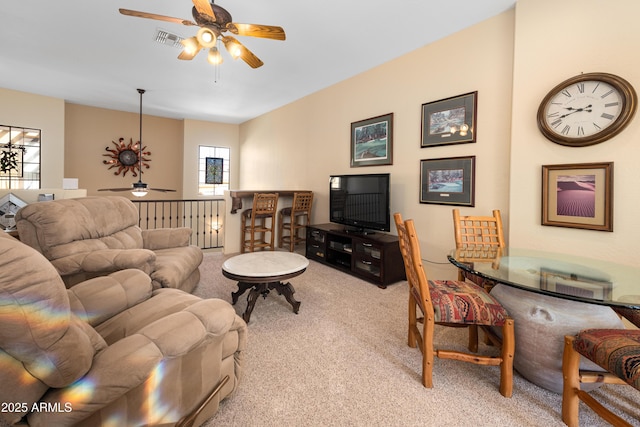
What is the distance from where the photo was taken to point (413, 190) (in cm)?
352

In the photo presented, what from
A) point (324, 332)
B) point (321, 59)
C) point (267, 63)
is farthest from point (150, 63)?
point (324, 332)

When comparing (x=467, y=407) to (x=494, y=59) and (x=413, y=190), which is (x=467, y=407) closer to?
(x=413, y=190)

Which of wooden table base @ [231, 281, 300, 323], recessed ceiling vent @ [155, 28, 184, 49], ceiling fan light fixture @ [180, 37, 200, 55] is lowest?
wooden table base @ [231, 281, 300, 323]

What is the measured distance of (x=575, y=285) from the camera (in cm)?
147

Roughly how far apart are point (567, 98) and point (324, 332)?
2.73 m

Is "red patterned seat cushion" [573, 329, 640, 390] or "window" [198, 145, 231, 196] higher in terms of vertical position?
"window" [198, 145, 231, 196]

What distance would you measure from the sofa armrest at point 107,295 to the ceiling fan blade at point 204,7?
1862 mm

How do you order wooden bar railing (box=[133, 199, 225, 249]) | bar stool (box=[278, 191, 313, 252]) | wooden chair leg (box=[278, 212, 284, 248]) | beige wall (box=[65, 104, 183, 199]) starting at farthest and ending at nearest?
1. wooden bar railing (box=[133, 199, 225, 249])
2. beige wall (box=[65, 104, 183, 199])
3. wooden chair leg (box=[278, 212, 284, 248])
4. bar stool (box=[278, 191, 313, 252])

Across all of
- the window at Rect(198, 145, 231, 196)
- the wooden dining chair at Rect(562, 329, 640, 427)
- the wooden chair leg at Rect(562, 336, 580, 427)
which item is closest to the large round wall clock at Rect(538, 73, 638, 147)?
the wooden dining chair at Rect(562, 329, 640, 427)

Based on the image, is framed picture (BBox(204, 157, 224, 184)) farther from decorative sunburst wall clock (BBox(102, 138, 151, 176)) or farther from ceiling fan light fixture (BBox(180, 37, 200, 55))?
ceiling fan light fixture (BBox(180, 37, 200, 55))

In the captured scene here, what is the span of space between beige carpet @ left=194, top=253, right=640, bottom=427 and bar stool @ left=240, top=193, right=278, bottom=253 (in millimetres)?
2232

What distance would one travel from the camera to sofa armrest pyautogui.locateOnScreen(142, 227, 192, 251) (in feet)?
9.58

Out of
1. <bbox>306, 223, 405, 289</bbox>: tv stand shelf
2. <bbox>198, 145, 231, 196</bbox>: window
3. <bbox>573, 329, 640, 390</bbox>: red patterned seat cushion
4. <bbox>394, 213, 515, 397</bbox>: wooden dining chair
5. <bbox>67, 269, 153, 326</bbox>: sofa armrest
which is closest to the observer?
<bbox>573, 329, 640, 390</bbox>: red patterned seat cushion

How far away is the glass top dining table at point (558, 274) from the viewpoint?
1.33m
